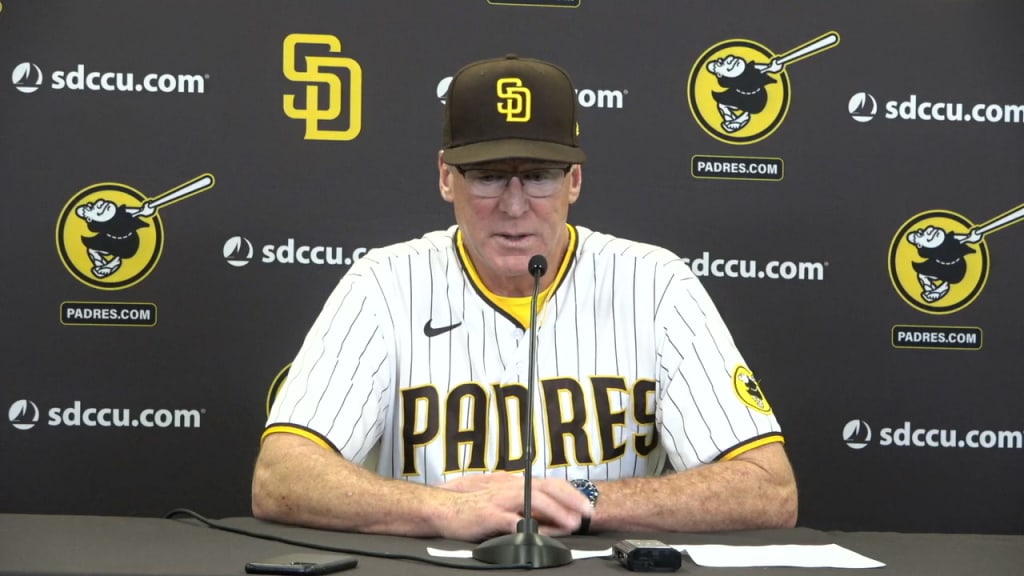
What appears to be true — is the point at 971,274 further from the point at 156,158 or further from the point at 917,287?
the point at 156,158

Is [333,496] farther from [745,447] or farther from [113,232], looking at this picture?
[113,232]

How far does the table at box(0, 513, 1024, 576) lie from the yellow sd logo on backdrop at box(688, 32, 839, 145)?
4.36 ft

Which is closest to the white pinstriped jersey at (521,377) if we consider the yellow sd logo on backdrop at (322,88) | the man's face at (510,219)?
the man's face at (510,219)

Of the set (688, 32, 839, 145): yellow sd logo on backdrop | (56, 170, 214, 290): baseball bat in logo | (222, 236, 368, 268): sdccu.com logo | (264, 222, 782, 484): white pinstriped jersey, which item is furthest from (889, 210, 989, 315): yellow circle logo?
(56, 170, 214, 290): baseball bat in logo

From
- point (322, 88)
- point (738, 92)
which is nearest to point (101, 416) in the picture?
point (322, 88)

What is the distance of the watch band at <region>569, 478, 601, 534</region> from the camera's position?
1816 millimetres

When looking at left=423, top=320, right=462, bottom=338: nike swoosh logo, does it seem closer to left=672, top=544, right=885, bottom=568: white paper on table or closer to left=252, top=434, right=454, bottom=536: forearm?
left=252, top=434, right=454, bottom=536: forearm

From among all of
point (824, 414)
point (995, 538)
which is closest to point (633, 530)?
point (995, 538)

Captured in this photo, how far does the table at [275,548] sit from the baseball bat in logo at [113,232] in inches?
47.0

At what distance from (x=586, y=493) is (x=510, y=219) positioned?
0.60 m

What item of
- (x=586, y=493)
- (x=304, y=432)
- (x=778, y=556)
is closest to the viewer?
(x=778, y=556)

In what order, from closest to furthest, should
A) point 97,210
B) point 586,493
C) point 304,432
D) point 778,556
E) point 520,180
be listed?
1. point 778,556
2. point 586,493
3. point 304,432
4. point 520,180
5. point 97,210

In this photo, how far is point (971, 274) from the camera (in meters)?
2.97

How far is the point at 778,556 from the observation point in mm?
1558
